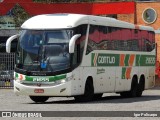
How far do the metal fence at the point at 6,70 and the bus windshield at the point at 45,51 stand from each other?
706 inches

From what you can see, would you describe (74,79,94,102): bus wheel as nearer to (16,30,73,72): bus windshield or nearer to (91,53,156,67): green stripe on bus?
(91,53,156,67): green stripe on bus

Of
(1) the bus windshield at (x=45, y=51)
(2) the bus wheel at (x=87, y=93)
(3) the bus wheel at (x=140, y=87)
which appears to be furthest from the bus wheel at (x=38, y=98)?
(3) the bus wheel at (x=140, y=87)

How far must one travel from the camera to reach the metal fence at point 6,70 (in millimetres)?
43375

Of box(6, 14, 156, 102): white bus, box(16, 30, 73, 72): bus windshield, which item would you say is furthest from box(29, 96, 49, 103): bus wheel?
box(16, 30, 73, 72): bus windshield

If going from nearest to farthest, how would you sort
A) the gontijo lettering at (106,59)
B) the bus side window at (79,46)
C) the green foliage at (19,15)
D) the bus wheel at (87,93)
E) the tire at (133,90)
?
1. the bus side window at (79,46)
2. the bus wheel at (87,93)
3. the gontijo lettering at (106,59)
4. the tire at (133,90)
5. the green foliage at (19,15)

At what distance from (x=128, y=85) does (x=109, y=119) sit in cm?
1382

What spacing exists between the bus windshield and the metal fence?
17932 millimetres

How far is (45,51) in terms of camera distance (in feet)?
82.1

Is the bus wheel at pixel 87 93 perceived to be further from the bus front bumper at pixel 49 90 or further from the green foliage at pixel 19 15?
the green foliage at pixel 19 15

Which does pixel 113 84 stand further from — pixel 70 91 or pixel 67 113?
pixel 67 113

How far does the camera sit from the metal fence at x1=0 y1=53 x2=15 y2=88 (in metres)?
43.4

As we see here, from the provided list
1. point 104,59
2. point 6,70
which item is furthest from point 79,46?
point 6,70

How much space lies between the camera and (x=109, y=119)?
17.9 metres

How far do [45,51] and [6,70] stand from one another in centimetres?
1915
